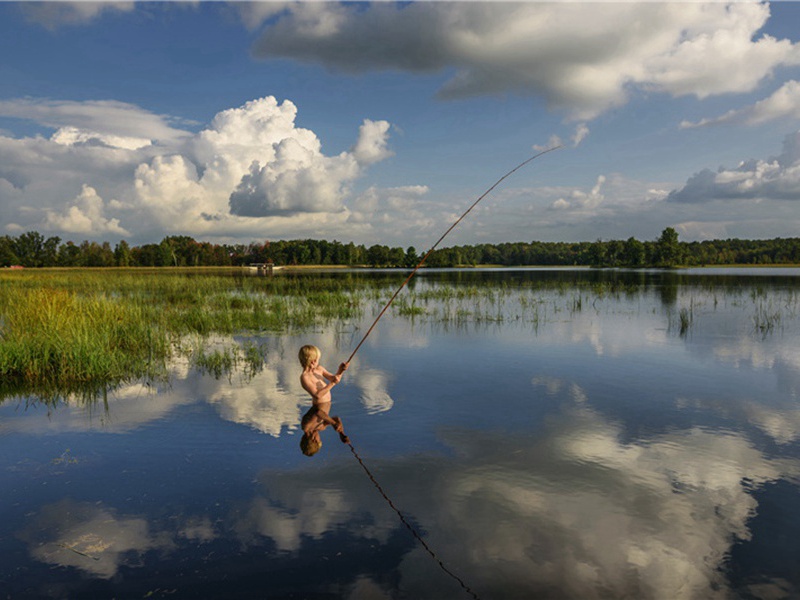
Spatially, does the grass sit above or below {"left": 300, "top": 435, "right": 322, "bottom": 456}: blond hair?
above

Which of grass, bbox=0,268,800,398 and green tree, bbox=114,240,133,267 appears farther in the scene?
green tree, bbox=114,240,133,267

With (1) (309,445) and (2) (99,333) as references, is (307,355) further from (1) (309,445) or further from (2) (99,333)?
(2) (99,333)

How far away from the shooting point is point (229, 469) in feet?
25.0

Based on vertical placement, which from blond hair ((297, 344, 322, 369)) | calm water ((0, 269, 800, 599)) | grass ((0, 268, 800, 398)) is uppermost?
blond hair ((297, 344, 322, 369))

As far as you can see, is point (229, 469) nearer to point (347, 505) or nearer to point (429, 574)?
point (347, 505)

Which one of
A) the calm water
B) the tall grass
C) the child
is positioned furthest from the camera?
the tall grass

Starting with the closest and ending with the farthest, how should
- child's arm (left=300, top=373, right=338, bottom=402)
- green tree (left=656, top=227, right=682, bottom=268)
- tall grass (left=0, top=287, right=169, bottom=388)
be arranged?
child's arm (left=300, top=373, right=338, bottom=402), tall grass (left=0, top=287, right=169, bottom=388), green tree (left=656, top=227, right=682, bottom=268)

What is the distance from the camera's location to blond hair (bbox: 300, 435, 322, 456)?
27.2ft

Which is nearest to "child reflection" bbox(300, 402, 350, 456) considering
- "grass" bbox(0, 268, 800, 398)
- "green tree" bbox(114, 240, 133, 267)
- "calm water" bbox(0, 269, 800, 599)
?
"calm water" bbox(0, 269, 800, 599)

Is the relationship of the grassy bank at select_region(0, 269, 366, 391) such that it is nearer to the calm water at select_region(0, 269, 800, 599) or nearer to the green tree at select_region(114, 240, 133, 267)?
the calm water at select_region(0, 269, 800, 599)

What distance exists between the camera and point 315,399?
10.5m

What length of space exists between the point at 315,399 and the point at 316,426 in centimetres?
97

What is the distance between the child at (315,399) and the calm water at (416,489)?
302mm

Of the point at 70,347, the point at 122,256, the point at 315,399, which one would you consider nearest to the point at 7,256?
the point at 122,256
